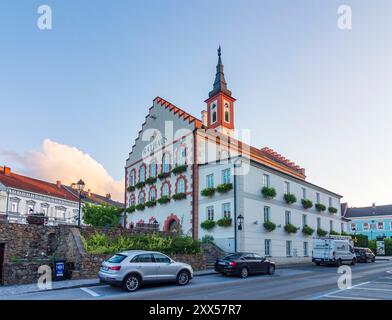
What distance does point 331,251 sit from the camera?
94.6ft

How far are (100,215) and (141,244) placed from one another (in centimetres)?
1832

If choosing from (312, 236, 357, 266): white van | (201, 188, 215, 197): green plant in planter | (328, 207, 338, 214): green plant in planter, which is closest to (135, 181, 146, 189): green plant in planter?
(201, 188, 215, 197): green plant in planter

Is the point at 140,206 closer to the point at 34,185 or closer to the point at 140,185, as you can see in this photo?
the point at 140,185

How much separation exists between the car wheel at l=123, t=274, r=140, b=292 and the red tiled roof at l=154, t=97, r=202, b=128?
20.2 meters

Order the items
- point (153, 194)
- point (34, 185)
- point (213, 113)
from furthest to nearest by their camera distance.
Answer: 1. point (34, 185)
2. point (213, 113)
3. point (153, 194)

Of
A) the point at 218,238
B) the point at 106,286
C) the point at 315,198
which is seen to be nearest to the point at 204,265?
the point at 218,238

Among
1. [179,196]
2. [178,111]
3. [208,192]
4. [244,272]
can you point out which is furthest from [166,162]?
[244,272]

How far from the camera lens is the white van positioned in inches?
1134

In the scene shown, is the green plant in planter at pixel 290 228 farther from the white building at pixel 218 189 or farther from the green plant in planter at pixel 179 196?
the green plant in planter at pixel 179 196

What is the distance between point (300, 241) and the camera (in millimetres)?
33625

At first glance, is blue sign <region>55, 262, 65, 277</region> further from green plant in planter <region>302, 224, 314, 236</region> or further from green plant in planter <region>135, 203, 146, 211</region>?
green plant in planter <region>302, 224, 314, 236</region>

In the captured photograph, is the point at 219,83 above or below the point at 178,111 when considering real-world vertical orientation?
above

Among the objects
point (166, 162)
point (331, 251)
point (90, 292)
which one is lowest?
point (331, 251)

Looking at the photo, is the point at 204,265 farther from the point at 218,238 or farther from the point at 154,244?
the point at 218,238
